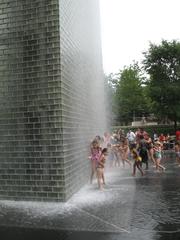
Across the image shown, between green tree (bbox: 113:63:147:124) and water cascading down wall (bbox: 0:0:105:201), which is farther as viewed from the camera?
green tree (bbox: 113:63:147:124)

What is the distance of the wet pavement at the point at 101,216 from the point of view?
6.75 m

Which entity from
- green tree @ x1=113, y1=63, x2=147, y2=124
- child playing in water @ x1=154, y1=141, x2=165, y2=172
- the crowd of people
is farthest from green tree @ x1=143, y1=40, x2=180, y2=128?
child playing in water @ x1=154, y1=141, x2=165, y2=172

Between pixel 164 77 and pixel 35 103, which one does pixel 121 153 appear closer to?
pixel 35 103

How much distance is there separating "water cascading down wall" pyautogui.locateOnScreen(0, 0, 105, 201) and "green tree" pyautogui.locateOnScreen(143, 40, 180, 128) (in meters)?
27.8

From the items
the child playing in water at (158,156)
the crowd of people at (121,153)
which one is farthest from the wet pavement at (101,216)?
the child playing in water at (158,156)

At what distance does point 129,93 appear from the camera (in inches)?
2099

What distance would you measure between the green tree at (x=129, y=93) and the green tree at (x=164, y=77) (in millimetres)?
12990

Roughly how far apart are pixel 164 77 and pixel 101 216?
105 ft

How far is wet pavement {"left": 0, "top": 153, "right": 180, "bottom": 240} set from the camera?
6750mm

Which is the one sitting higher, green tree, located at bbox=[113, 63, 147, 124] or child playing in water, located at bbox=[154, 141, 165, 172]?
green tree, located at bbox=[113, 63, 147, 124]

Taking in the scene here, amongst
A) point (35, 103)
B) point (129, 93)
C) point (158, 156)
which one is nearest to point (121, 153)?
point (158, 156)

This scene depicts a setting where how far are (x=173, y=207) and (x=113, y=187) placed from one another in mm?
3245

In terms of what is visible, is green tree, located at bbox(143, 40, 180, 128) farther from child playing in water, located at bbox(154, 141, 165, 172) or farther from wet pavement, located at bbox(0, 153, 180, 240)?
wet pavement, located at bbox(0, 153, 180, 240)

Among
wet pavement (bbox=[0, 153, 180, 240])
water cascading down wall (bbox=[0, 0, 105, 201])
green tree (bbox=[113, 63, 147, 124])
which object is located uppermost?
green tree (bbox=[113, 63, 147, 124])
